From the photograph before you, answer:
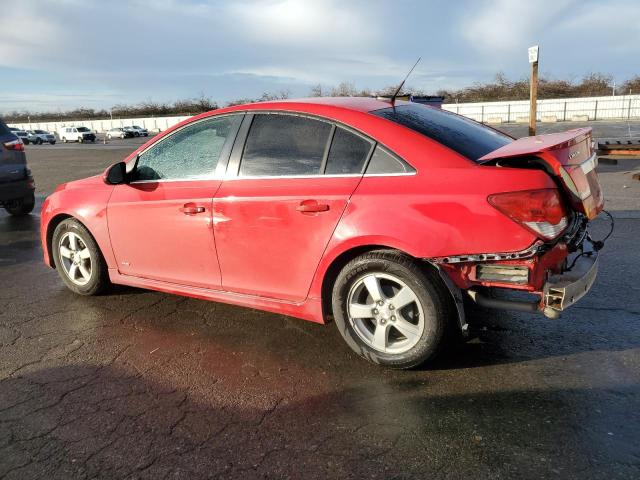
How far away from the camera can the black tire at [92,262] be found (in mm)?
4621

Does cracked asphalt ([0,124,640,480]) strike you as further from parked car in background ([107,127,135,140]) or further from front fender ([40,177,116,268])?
parked car in background ([107,127,135,140])

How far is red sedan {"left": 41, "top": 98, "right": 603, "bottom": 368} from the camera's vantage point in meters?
2.89

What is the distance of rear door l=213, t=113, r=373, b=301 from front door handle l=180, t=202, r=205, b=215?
141 millimetres

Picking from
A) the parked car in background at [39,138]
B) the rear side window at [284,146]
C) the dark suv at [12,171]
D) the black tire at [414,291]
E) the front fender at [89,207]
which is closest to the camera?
the black tire at [414,291]

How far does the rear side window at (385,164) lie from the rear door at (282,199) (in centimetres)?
6

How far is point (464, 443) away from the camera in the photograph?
8.24 ft

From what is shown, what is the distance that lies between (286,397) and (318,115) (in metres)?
1.78

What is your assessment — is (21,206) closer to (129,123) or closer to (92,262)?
(92,262)

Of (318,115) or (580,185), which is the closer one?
(580,185)

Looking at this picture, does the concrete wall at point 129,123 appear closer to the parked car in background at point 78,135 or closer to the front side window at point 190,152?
the parked car in background at point 78,135

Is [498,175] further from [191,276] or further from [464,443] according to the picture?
[191,276]

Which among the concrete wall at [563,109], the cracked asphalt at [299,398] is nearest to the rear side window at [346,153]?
the cracked asphalt at [299,398]

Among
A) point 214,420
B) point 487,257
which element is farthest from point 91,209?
point 487,257

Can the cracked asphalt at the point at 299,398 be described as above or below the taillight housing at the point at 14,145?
below
